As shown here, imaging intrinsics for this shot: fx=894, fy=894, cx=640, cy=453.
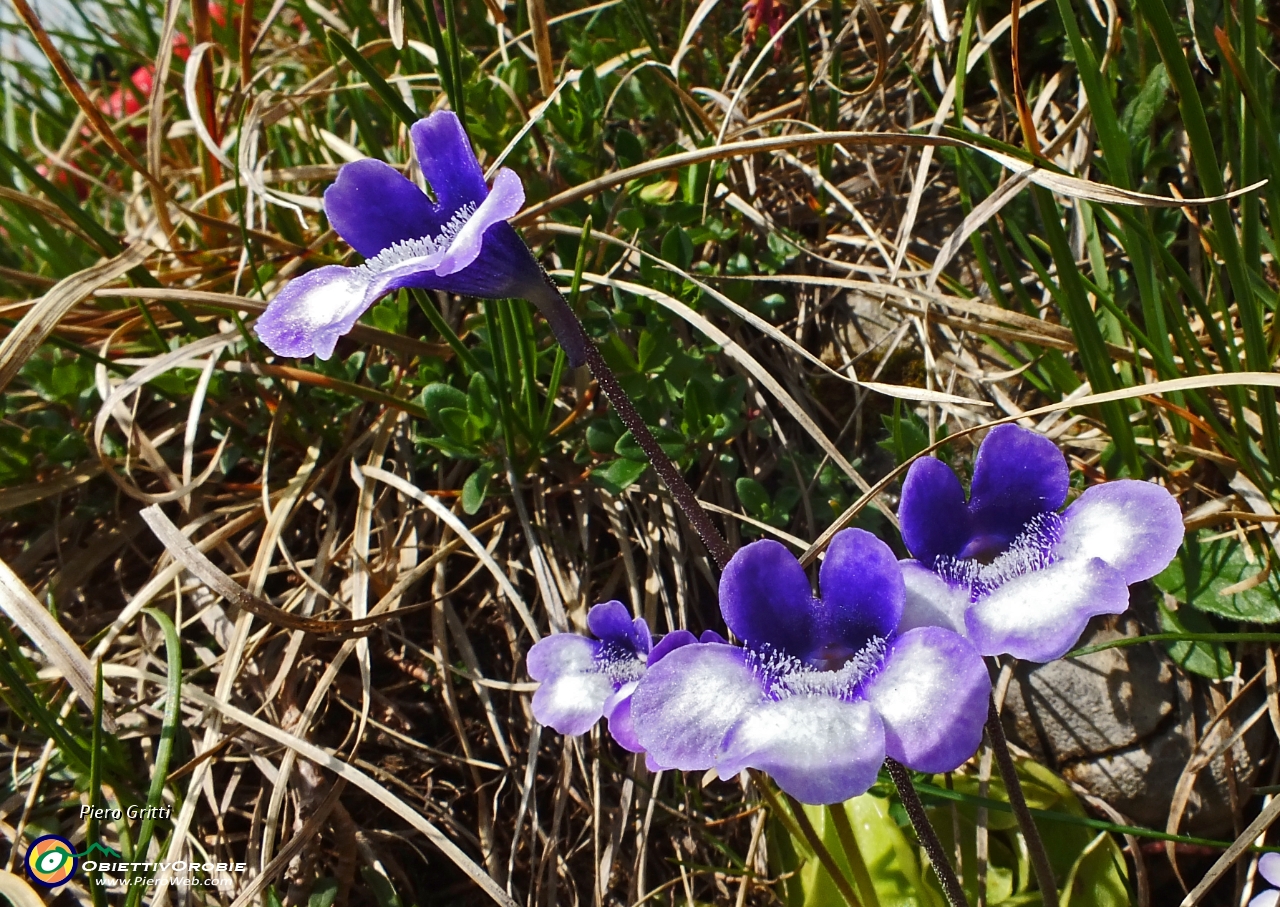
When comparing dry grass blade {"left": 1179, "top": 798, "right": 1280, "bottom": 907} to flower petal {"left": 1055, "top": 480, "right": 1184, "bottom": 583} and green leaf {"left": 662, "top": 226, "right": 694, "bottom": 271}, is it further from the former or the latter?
green leaf {"left": 662, "top": 226, "right": 694, "bottom": 271}

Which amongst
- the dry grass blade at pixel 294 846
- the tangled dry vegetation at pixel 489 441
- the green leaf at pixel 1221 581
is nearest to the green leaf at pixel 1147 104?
the tangled dry vegetation at pixel 489 441

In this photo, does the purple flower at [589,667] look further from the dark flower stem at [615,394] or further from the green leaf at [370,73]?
the green leaf at [370,73]

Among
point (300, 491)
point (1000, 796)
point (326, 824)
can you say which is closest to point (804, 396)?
point (1000, 796)

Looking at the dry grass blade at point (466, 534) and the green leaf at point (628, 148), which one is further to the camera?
the green leaf at point (628, 148)

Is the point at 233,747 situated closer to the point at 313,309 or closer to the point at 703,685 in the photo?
the point at 313,309

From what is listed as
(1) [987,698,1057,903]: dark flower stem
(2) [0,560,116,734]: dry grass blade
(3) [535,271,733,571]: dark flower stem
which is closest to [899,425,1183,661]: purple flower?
(1) [987,698,1057,903]: dark flower stem

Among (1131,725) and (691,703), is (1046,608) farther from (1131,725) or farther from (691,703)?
(1131,725)
